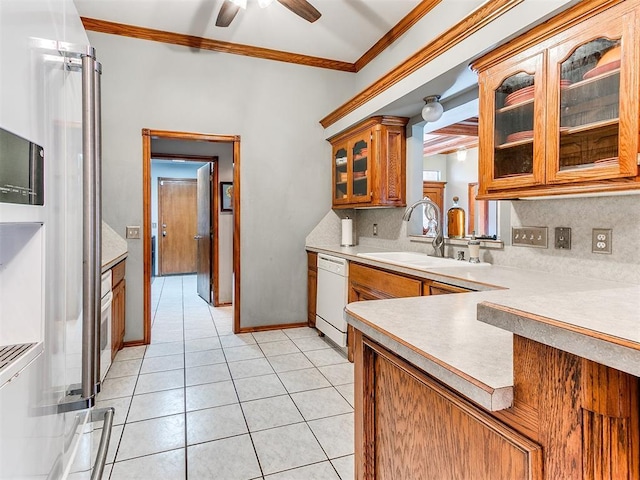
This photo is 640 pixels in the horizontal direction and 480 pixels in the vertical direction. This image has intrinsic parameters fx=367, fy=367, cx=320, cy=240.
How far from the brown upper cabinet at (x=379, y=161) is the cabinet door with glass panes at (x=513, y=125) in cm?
123

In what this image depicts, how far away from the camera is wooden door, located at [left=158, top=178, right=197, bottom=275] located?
25.9 feet

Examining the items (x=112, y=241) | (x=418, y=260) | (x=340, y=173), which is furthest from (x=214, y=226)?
(x=418, y=260)

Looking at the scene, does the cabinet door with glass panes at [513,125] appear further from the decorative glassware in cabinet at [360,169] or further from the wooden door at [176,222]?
the wooden door at [176,222]

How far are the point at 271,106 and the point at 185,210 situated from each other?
4.87 m

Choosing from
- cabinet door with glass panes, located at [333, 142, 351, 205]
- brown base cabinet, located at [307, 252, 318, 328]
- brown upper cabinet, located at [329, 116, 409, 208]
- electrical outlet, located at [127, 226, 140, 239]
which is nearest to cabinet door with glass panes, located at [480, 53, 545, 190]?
brown upper cabinet, located at [329, 116, 409, 208]

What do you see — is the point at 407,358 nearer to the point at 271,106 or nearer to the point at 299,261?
the point at 299,261

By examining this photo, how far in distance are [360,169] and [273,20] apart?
1516 mm

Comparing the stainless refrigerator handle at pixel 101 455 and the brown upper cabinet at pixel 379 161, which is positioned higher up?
the brown upper cabinet at pixel 379 161

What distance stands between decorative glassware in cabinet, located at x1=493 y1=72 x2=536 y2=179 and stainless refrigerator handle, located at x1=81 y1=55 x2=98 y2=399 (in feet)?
5.96

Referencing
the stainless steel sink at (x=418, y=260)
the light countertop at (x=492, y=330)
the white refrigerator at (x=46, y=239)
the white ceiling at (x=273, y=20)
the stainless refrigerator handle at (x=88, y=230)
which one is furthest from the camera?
the white ceiling at (x=273, y=20)

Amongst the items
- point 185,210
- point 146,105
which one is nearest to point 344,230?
point 146,105

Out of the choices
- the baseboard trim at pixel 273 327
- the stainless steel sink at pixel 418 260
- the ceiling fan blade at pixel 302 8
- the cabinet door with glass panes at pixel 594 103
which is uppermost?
the ceiling fan blade at pixel 302 8

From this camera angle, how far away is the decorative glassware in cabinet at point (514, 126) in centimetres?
178

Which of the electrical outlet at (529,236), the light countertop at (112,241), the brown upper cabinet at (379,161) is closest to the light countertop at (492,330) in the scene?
the electrical outlet at (529,236)
